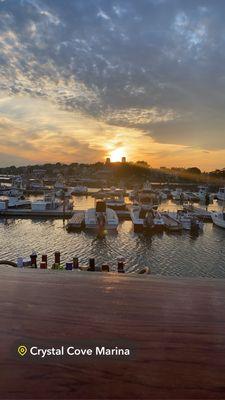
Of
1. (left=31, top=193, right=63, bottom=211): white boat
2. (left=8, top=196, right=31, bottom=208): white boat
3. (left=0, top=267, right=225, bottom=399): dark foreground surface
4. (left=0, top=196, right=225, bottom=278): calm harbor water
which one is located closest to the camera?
(left=0, top=267, right=225, bottom=399): dark foreground surface

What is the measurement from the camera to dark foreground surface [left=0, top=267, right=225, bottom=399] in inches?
42.5

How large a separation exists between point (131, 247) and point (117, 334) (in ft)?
73.7

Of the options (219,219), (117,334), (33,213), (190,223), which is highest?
(117,334)

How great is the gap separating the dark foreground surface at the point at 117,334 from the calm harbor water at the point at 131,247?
15.5 meters

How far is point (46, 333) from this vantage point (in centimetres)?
142

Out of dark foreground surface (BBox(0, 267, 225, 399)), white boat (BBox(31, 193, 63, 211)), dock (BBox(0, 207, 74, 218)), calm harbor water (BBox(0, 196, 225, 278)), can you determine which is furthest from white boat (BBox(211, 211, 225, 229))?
dark foreground surface (BBox(0, 267, 225, 399))

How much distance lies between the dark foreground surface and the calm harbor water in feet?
51.0

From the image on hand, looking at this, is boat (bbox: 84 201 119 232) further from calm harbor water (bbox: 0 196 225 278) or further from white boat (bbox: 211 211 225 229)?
white boat (bbox: 211 211 225 229)

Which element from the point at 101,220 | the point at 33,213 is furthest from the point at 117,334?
the point at 33,213

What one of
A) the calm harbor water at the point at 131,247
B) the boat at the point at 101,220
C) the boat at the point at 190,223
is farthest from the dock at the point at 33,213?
the boat at the point at 190,223

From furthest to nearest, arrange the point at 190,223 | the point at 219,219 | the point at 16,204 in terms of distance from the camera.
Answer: the point at 16,204
the point at 219,219
the point at 190,223

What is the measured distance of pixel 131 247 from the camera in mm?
23641

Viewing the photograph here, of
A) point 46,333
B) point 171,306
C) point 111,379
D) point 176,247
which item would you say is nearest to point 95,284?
point 171,306

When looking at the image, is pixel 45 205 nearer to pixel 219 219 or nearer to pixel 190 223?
pixel 190 223
